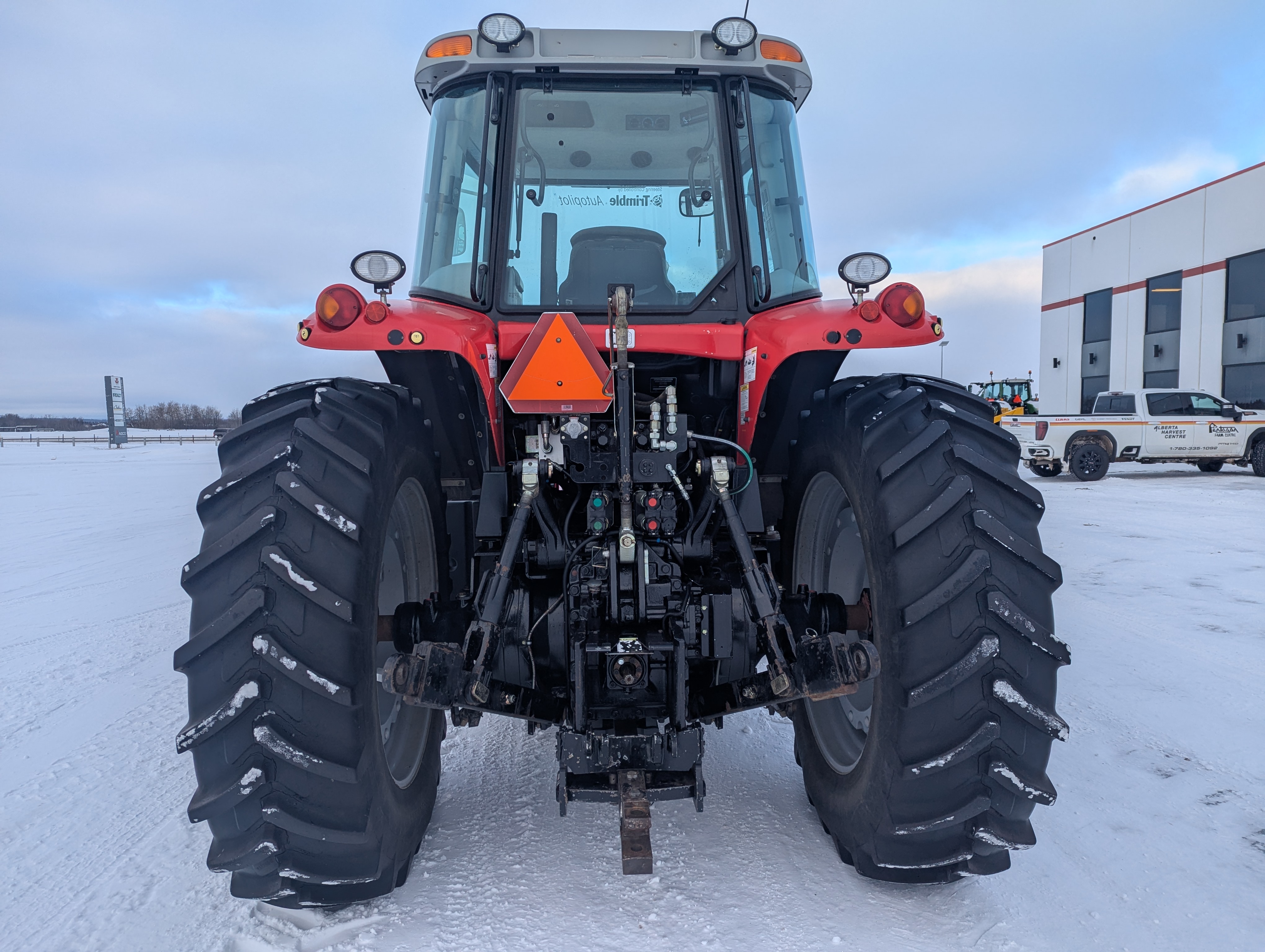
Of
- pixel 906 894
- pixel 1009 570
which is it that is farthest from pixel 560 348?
pixel 906 894

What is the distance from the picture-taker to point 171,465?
20.8m

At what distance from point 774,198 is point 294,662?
93.8 inches

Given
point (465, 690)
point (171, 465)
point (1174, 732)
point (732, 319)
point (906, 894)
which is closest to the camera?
point (465, 690)

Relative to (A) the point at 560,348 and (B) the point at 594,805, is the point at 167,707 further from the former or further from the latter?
(A) the point at 560,348

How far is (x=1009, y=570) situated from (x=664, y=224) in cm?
174

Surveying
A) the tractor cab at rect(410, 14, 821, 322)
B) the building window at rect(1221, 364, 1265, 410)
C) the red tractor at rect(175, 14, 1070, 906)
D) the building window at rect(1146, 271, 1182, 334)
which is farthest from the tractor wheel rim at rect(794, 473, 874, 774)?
the building window at rect(1146, 271, 1182, 334)

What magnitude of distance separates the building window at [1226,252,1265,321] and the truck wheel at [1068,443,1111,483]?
11.5 meters

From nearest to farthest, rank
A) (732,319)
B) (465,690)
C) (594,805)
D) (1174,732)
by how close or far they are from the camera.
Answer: (465,690), (732,319), (594,805), (1174,732)

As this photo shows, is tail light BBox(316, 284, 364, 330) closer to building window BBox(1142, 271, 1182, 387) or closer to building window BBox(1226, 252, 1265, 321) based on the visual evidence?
building window BBox(1226, 252, 1265, 321)

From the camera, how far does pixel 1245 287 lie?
2161 centimetres

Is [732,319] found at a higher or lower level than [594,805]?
higher

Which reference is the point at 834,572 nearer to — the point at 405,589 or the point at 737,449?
the point at 737,449

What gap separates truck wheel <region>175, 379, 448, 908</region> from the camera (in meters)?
1.82

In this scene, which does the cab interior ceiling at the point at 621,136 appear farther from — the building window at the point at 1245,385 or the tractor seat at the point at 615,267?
the building window at the point at 1245,385
